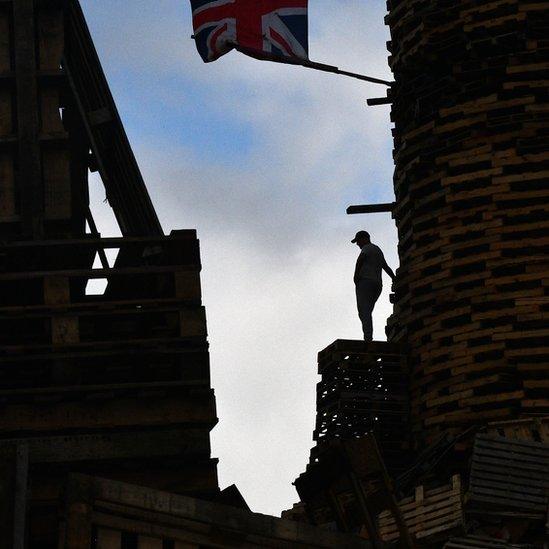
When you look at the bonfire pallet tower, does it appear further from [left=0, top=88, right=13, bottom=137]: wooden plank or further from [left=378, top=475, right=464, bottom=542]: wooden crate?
[left=378, top=475, right=464, bottom=542]: wooden crate

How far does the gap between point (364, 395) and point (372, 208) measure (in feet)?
15.1

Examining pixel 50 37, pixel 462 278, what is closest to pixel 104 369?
pixel 50 37

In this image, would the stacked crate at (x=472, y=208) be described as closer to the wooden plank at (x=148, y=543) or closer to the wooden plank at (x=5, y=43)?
the wooden plank at (x=5, y=43)

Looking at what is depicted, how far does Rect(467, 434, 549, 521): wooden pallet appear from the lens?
1058 inches

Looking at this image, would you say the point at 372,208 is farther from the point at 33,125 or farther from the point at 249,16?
the point at 33,125

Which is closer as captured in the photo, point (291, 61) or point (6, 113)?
point (6, 113)

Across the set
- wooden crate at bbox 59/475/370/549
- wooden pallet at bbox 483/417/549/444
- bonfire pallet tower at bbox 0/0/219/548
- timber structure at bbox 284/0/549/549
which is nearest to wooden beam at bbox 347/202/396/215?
timber structure at bbox 284/0/549/549

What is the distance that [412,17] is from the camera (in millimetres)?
33812

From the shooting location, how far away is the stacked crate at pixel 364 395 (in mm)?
30609

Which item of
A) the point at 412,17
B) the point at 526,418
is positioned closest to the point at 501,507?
the point at 526,418

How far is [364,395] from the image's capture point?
1222 inches

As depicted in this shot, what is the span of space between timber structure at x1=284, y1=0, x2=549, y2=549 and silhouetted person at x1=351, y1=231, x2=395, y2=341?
24.4 inches

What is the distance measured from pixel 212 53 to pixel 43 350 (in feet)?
38.0

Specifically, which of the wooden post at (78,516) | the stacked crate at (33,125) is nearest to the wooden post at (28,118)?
the stacked crate at (33,125)
